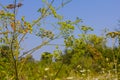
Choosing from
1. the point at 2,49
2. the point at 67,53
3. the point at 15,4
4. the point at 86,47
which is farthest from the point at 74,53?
the point at 15,4

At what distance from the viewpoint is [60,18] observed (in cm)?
468

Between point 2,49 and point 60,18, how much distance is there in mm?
870

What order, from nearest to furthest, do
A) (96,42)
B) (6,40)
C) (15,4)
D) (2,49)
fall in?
(15,4)
(6,40)
(2,49)
(96,42)

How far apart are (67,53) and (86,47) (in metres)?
0.84

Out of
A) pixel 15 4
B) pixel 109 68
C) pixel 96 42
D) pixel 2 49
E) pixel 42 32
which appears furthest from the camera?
pixel 109 68

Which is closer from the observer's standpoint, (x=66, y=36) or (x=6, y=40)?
(x=6, y=40)

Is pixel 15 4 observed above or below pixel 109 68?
above

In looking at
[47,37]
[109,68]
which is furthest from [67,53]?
[109,68]

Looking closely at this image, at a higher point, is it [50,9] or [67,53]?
[50,9]

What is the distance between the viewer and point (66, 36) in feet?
15.0

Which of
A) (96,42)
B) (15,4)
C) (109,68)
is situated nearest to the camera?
(15,4)

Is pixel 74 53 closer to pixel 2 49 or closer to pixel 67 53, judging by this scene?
pixel 67 53

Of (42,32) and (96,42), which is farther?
(96,42)

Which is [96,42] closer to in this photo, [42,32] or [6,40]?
[42,32]
